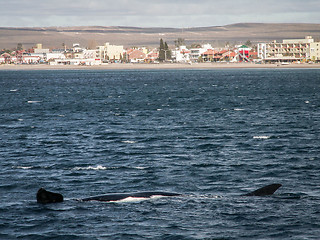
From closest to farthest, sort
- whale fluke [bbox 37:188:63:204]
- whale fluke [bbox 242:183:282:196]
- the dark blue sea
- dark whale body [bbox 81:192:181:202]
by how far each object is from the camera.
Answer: the dark blue sea
whale fluke [bbox 37:188:63:204]
dark whale body [bbox 81:192:181:202]
whale fluke [bbox 242:183:282:196]

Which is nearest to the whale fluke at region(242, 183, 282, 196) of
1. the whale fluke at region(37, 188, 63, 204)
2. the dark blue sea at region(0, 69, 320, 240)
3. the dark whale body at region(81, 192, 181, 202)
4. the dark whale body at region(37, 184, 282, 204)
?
the dark whale body at region(37, 184, 282, 204)

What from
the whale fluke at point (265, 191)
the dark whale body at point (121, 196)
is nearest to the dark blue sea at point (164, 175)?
the whale fluke at point (265, 191)

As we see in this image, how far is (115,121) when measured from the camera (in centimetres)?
5853

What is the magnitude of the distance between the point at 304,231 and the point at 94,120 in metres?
41.4

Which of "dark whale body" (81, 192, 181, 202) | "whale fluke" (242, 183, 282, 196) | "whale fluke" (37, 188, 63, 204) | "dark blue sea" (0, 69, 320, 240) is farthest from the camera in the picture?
"whale fluke" (242, 183, 282, 196)

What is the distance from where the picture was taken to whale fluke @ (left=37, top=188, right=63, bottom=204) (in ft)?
79.6

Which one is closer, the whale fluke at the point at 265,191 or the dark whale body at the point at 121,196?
the dark whale body at the point at 121,196

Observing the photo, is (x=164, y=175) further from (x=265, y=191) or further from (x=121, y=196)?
(x=265, y=191)

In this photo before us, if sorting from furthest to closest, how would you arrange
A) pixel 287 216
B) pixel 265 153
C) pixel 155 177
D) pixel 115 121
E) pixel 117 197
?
pixel 115 121 < pixel 265 153 < pixel 155 177 < pixel 117 197 < pixel 287 216

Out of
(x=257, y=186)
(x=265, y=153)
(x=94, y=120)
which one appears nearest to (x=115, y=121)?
(x=94, y=120)

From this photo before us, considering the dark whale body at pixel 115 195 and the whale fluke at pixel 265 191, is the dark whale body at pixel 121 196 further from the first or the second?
the whale fluke at pixel 265 191

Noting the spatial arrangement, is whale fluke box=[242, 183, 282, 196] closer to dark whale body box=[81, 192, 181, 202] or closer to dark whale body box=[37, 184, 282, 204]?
dark whale body box=[37, 184, 282, 204]

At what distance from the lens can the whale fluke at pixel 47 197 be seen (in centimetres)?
2425

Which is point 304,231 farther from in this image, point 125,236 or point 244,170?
point 244,170
